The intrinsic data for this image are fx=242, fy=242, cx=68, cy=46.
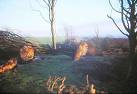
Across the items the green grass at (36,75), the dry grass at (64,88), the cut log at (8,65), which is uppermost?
the cut log at (8,65)

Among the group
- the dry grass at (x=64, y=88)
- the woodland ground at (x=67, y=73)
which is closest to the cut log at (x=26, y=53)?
the woodland ground at (x=67, y=73)

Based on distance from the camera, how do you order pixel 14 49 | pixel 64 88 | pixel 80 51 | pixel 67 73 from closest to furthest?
pixel 64 88
pixel 67 73
pixel 14 49
pixel 80 51

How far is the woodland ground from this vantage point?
29.4ft

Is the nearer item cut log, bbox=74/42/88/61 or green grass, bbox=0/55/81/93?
→ green grass, bbox=0/55/81/93

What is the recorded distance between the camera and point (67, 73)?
1034cm

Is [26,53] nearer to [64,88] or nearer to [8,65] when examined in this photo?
[8,65]

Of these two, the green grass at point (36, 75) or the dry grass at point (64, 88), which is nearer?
the dry grass at point (64, 88)

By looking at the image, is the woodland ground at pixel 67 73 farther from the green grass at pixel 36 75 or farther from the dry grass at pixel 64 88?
the dry grass at pixel 64 88

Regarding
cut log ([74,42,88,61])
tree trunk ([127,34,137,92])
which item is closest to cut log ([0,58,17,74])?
cut log ([74,42,88,61])

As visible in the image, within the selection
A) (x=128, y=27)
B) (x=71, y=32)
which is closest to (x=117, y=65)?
(x=128, y=27)

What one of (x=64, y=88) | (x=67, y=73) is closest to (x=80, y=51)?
(x=67, y=73)

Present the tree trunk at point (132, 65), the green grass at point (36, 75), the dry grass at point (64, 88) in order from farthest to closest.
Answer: the tree trunk at point (132, 65)
the green grass at point (36, 75)
the dry grass at point (64, 88)

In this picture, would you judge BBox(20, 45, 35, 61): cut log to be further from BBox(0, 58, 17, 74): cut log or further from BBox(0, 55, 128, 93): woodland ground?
BBox(0, 58, 17, 74): cut log

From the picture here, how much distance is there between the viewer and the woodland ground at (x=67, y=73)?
8.97m
